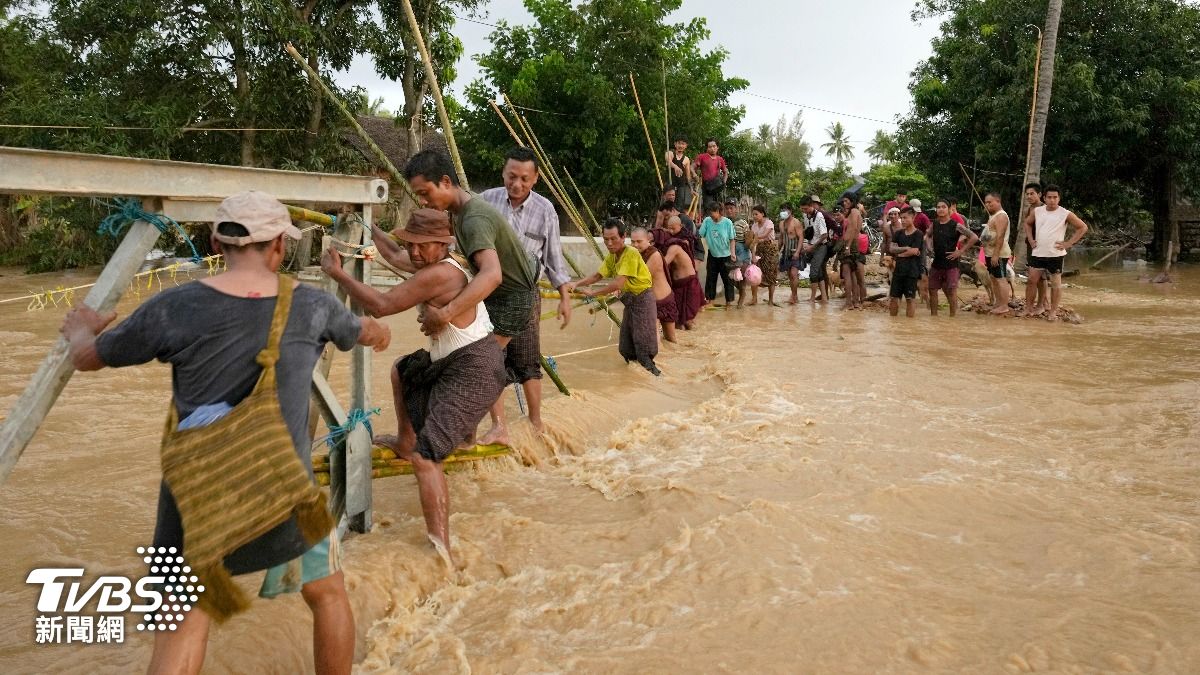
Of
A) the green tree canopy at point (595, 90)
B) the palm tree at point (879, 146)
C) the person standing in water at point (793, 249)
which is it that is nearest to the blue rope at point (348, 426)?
the person standing in water at point (793, 249)

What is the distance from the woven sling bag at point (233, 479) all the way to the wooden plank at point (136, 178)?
0.72 metres

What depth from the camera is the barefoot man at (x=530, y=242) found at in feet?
15.5

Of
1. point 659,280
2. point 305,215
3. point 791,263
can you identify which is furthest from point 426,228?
point 791,263

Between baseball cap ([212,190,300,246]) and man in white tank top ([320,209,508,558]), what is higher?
baseball cap ([212,190,300,246])

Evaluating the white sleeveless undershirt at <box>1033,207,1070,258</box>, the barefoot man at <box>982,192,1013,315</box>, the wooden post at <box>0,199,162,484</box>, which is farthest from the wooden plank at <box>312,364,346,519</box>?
the barefoot man at <box>982,192,1013,315</box>

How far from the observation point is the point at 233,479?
1.96 m

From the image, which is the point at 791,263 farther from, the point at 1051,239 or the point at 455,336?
the point at 455,336

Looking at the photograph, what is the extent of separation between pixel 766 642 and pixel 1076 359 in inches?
259

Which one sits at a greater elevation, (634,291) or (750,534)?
(634,291)

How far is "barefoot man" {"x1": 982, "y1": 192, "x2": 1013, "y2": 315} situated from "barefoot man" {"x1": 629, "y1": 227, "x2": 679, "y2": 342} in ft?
14.1

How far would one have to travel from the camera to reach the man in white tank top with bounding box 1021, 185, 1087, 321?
10.0 metres

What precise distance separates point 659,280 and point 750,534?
16.3 ft

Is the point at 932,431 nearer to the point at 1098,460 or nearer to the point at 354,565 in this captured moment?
the point at 1098,460

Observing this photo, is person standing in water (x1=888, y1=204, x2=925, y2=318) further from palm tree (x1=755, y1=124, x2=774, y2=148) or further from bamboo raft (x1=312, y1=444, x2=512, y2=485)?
palm tree (x1=755, y1=124, x2=774, y2=148)
